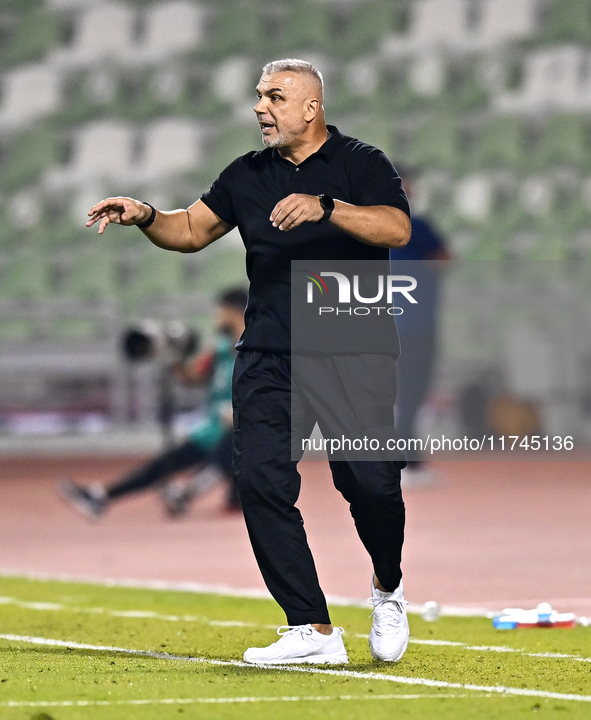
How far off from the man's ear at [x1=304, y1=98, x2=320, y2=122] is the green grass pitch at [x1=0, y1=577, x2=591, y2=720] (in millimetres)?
1793

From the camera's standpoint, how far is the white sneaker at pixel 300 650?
4340mm

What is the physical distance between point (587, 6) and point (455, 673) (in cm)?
2009

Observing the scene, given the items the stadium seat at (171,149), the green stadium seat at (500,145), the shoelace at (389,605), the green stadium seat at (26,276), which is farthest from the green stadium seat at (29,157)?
the shoelace at (389,605)

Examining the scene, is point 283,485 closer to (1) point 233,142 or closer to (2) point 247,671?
(2) point 247,671

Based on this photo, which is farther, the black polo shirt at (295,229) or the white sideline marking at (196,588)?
the white sideline marking at (196,588)

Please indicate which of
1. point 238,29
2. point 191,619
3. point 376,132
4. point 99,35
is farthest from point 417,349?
point 99,35

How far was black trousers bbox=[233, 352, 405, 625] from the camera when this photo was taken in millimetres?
4395

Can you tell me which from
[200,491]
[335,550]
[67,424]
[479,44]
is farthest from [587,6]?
[335,550]

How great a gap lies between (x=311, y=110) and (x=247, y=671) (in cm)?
184

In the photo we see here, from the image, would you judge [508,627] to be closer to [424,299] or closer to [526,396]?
[424,299]

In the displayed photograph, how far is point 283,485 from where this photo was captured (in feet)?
14.4

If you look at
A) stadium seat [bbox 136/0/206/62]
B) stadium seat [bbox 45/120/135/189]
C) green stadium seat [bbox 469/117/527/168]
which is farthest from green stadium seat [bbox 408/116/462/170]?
stadium seat [bbox 45/120/135/189]

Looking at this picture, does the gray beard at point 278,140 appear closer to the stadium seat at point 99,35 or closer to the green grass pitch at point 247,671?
the green grass pitch at point 247,671

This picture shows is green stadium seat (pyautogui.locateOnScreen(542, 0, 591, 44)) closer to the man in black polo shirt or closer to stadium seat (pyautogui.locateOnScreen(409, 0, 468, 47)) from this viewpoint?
stadium seat (pyautogui.locateOnScreen(409, 0, 468, 47))
